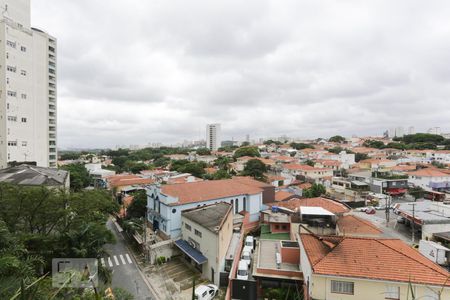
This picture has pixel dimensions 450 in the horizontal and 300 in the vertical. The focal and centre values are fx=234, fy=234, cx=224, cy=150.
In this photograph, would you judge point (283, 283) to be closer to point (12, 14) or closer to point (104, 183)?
point (104, 183)

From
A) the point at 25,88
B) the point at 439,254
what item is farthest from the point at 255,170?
the point at 25,88

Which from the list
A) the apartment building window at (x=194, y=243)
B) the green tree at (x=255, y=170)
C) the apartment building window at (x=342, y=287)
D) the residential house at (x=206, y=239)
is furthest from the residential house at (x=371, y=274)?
the green tree at (x=255, y=170)

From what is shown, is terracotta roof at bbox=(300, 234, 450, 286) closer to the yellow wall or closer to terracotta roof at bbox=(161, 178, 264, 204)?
the yellow wall

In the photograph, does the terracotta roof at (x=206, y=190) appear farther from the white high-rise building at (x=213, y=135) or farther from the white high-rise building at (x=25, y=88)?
the white high-rise building at (x=213, y=135)

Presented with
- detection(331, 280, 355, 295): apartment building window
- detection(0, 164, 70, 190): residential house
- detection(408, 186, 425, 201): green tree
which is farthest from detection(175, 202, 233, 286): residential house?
detection(408, 186, 425, 201): green tree

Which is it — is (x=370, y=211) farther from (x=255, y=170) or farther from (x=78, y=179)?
(x=78, y=179)

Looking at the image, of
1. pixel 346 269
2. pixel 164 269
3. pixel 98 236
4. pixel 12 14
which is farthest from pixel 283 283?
pixel 12 14
